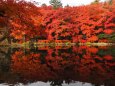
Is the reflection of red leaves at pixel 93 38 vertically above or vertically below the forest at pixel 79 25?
below

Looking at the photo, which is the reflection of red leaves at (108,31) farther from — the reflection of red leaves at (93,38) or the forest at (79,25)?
the reflection of red leaves at (93,38)

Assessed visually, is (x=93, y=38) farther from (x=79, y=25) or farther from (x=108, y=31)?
(x=79, y=25)

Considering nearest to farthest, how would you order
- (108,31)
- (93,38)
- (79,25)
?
1. (108,31)
2. (93,38)
3. (79,25)

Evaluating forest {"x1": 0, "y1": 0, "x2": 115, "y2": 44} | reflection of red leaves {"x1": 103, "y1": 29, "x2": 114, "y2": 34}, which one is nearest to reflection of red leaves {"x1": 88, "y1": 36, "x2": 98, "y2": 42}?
forest {"x1": 0, "y1": 0, "x2": 115, "y2": 44}

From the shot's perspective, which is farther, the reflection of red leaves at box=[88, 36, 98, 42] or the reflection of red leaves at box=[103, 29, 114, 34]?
the reflection of red leaves at box=[88, 36, 98, 42]

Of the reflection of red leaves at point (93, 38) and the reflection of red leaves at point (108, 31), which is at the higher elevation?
the reflection of red leaves at point (108, 31)

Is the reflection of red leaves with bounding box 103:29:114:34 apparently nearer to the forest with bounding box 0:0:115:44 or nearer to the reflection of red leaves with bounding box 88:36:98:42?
the forest with bounding box 0:0:115:44

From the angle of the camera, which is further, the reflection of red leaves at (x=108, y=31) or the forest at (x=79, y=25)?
the forest at (x=79, y=25)

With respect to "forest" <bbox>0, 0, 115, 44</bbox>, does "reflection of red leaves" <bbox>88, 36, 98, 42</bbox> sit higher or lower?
lower

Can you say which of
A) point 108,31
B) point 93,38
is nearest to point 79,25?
point 93,38

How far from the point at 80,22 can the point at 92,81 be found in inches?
1650

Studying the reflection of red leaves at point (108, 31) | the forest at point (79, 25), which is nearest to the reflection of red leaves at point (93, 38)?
the forest at point (79, 25)

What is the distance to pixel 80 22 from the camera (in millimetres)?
55750

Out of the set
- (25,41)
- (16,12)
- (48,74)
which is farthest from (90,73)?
(25,41)
